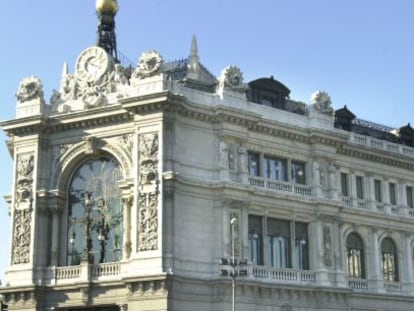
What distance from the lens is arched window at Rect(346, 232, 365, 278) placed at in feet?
190

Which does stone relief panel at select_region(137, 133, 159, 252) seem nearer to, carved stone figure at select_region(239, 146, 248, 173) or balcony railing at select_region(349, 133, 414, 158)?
carved stone figure at select_region(239, 146, 248, 173)

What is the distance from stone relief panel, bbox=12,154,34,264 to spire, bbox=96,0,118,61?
10308 millimetres

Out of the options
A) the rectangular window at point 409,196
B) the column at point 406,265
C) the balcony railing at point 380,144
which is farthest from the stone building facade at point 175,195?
the rectangular window at point 409,196

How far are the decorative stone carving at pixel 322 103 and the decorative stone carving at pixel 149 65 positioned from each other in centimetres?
1175

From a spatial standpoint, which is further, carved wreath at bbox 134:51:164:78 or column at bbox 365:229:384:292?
column at bbox 365:229:384:292

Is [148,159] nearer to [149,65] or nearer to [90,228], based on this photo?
[149,65]

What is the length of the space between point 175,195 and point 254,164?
22.8 ft

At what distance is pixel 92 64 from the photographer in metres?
53.2

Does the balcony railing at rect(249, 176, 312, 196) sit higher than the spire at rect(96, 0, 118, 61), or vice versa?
the spire at rect(96, 0, 118, 61)

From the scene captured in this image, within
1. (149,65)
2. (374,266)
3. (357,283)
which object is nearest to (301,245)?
(357,283)

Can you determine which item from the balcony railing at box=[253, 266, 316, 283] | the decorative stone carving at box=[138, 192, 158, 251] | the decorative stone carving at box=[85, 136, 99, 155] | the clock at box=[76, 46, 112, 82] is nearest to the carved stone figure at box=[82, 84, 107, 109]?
the clock at box=[76, 46, 112, 82]

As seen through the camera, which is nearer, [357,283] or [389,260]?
[357,283]

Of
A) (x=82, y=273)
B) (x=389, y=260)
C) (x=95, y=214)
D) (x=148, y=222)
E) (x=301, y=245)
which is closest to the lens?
(x=148, y=222)

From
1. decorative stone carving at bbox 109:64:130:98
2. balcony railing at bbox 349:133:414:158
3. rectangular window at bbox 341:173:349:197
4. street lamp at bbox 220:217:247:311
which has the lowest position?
street lamp at bbox 220:217:247:311
